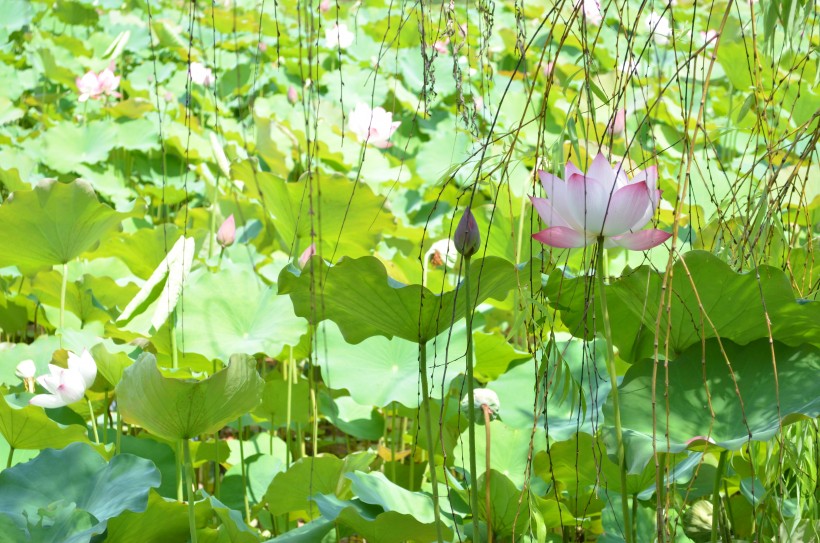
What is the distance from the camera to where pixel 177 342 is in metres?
1.33

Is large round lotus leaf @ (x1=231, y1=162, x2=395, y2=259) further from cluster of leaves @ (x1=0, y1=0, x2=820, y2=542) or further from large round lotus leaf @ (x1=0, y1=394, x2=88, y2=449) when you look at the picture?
large round lotus leaf @ (x1=0, y1=394, x2=88, y2=449)

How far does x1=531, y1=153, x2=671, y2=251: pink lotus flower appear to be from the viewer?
706 millimetres

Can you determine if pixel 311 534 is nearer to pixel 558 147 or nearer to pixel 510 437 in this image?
pixel 510 437

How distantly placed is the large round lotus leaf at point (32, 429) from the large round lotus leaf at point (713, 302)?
0.59 m

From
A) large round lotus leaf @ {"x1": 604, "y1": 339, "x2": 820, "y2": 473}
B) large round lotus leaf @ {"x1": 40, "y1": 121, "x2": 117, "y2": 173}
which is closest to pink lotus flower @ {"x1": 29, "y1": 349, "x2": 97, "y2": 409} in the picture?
large round lotus leaf @ {"x1": 604, "y1": 339, "x2": 820, "y2": 473}

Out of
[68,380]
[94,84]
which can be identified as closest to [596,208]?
[68,380]

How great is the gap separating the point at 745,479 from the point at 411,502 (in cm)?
38

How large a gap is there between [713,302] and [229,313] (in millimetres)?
733

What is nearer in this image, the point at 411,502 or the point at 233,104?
the point at 411,502

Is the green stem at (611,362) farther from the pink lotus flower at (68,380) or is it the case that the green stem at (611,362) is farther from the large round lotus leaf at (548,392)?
the pink lotus flower at (68,380)

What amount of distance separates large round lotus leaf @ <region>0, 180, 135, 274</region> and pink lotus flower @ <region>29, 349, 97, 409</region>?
330 millimetres

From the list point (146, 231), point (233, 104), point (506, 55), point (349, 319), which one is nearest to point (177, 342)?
point (146, 231)

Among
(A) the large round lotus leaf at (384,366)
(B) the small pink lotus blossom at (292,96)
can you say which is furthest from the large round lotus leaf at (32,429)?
(B) the small pink lotus blossom at (292,96)

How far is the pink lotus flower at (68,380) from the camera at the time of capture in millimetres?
1074
